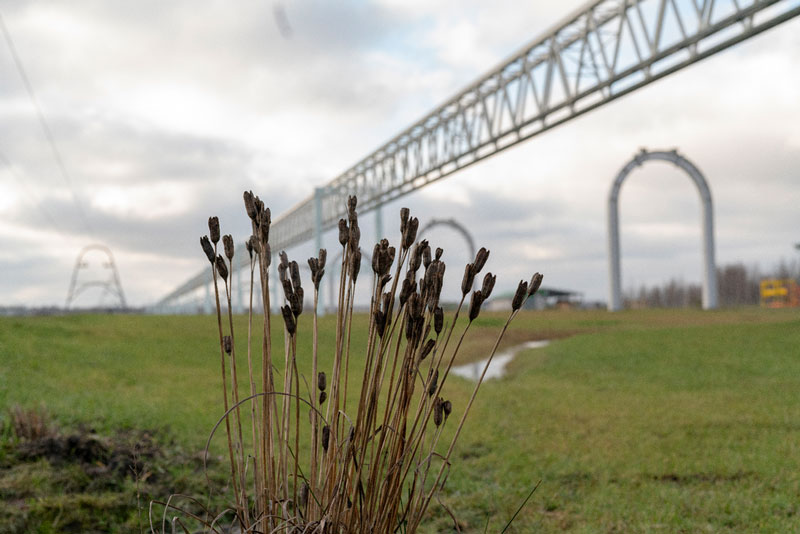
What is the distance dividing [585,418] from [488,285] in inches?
224

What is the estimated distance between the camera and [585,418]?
671 cm

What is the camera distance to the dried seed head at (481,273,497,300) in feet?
4.73

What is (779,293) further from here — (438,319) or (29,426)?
(438,319)

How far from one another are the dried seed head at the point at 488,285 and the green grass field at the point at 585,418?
1.42 m

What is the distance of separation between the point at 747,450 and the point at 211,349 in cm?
1059

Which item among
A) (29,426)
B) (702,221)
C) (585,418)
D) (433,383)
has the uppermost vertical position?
(702,221)

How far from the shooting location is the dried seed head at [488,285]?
1441mm

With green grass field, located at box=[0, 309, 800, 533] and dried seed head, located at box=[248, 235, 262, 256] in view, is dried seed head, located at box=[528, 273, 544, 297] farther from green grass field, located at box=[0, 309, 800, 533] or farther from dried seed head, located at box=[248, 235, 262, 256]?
green grass field, located at box=[0, 309, 800, 533]

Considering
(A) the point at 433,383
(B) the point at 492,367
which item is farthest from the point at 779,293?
(A) the point at 433,383

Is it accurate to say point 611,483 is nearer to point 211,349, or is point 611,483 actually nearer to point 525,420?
point 525,420

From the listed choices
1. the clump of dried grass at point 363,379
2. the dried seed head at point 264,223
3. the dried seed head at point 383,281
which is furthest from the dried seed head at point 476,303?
the dried seed head at point 264,223

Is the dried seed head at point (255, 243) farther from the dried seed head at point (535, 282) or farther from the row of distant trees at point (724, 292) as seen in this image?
the row of distant trees at point (724, 292)

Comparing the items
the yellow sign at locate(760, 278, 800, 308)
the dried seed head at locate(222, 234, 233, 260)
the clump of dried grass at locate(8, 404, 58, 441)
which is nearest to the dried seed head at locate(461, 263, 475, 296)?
the dried seed head at locate(222, 234, 233, 260)

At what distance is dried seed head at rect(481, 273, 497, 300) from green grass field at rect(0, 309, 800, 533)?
1420 millimetres
